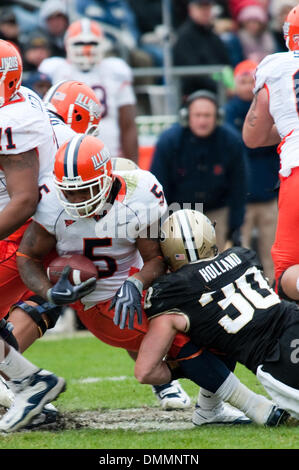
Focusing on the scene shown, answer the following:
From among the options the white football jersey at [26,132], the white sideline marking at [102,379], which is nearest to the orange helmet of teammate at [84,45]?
the white sideline marking at [102,379]

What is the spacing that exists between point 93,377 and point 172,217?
1.90 meters

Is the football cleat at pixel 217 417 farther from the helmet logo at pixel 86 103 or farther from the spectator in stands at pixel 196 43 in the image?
the spectator in stands at pixel 196 43

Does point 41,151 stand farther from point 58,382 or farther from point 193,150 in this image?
point 193,150

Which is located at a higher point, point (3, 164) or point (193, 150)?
point (3, 164)

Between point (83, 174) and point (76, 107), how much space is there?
105 cm

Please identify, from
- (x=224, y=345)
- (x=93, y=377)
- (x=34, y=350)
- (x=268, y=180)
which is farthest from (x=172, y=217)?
(x=268, y=180)

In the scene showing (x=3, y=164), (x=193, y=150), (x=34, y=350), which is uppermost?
(x=3, y=164)

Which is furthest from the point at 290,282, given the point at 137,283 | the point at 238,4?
the point at 238,4

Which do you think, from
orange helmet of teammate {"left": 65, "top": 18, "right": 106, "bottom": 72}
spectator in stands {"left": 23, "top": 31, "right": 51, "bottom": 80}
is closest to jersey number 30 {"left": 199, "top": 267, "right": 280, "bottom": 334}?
orange helmet of teammate {"left": 65, "top": 18, "right": 106, "bottom": 72}

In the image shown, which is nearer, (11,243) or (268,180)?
(11,243)

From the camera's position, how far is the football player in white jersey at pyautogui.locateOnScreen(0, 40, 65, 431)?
4.32m

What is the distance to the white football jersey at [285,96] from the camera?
15.3 feet

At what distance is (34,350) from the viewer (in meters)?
7.30

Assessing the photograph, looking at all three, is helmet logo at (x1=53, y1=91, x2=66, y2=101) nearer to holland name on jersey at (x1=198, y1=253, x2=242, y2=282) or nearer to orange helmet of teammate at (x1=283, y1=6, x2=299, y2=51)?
orange helmet of teammate at (x1=283, y1=6, x2=299, y2=51)
